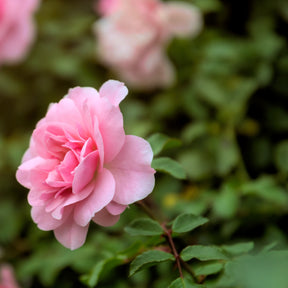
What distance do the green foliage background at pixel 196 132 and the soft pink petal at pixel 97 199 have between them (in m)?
0.30

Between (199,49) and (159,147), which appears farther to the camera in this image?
(199,49)

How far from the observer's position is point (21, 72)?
5.30ft

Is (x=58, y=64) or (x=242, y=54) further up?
(x=242, y=54)

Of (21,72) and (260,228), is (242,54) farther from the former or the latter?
(21,72)

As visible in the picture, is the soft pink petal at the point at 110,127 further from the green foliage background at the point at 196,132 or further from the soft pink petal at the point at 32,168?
the green foliage background at the point at 196,132

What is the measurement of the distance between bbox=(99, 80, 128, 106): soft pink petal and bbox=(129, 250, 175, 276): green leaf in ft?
0.65

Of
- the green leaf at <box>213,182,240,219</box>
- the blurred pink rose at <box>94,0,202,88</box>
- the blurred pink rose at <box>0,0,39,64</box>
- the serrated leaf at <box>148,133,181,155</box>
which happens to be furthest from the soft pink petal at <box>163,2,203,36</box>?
the serrated leaf at <box>148,133,181,155</box>

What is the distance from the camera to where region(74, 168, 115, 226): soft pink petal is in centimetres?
60

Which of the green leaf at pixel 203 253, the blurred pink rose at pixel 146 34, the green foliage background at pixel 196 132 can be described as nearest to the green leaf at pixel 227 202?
the green foliage background at pixel 196 132

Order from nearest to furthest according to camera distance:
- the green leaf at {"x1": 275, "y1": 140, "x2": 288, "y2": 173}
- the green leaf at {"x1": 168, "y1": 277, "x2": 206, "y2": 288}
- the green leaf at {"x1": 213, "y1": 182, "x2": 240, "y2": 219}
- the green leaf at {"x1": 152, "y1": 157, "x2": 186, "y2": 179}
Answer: the green leaf at {"x1": 168, "y1": 277, "x2": 206, "y2": 288} → the green leaf at {"x1": 152, "y1": 157, "x2": 186, "y2": 179} → the green leaf at {"x1": 213, "y1": 182, "x2": 240, "y2": 219} → the green leaf at {"x1": 275, "y1": 140, "x2": 288, "y2": 173}

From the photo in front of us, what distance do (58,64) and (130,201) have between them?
1.00 meters

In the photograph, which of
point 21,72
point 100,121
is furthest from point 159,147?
point 21,72

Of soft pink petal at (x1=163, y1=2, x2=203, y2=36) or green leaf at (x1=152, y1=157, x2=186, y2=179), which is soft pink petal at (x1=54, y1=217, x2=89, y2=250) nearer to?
green leaf at (x1=152, y1=157, x2=186, y2=179)

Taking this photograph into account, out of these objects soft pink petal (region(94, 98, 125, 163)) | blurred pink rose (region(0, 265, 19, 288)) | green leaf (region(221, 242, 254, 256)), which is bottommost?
blurred pink rose (region(0, 265, 19, 288))
